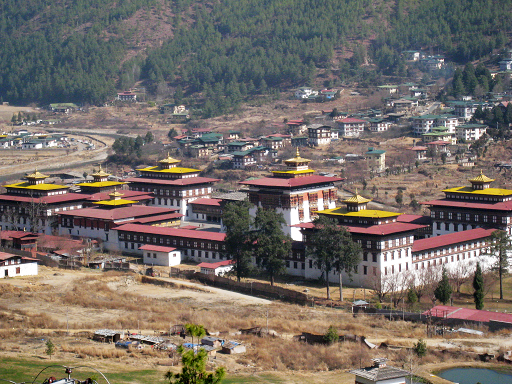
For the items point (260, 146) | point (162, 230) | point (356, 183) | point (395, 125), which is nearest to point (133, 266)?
point (162, 230)

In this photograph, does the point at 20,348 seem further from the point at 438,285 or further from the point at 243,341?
the point at 438,285

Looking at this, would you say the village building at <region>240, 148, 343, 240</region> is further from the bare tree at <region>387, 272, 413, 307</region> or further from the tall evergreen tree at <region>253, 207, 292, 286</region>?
the bare tree at <region>387, 272, 413, 307</region>

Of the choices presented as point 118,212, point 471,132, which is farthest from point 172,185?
point 471,132

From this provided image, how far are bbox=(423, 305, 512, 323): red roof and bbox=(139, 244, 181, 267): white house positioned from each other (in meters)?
24.7

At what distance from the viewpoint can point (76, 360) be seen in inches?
1699

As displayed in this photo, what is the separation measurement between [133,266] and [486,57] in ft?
428

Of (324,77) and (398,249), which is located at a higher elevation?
(324,77)

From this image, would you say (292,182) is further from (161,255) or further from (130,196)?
(130,196)

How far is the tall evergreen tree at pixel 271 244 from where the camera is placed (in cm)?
6328

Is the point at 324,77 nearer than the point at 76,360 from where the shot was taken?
No

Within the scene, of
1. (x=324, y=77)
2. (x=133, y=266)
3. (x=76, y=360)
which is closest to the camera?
(x=76, y=360)

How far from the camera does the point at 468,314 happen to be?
2105 inches

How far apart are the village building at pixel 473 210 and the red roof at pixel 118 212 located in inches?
977

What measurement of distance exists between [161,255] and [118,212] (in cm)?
1027
